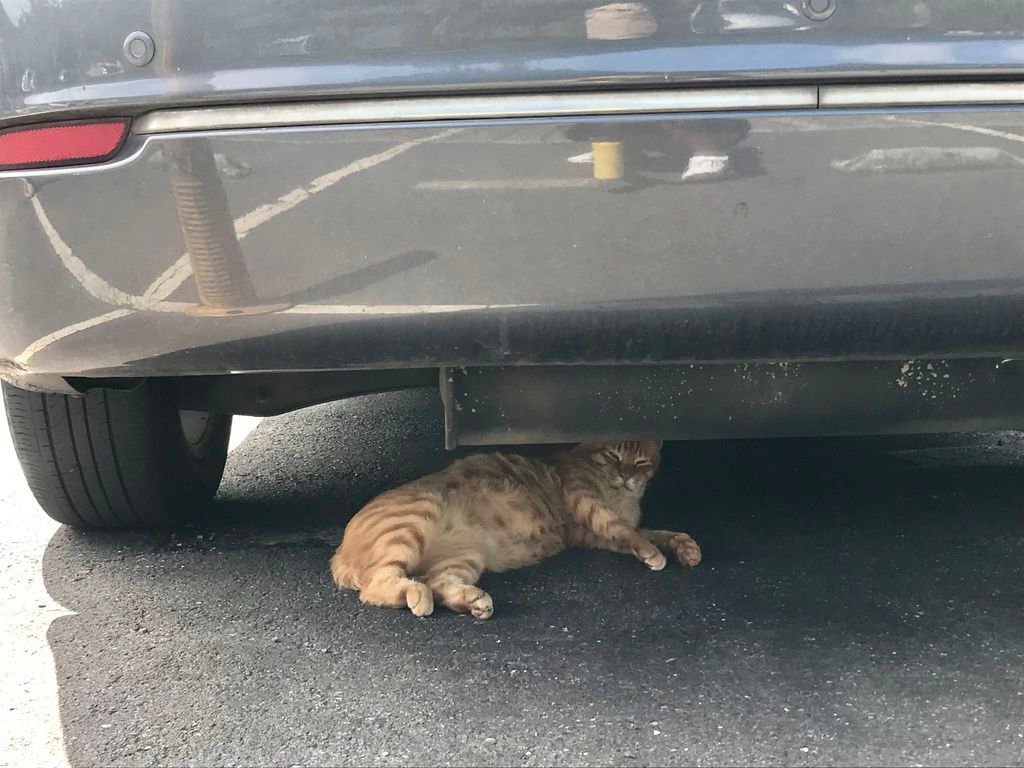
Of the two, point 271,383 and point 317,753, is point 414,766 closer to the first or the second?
point 317,753

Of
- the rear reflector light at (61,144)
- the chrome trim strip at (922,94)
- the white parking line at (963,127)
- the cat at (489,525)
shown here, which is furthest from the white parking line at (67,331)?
the white parking line at (963,127)

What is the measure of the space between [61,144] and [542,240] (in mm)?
852

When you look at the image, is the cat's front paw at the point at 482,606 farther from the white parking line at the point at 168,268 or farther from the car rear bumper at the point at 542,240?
the white parking line at the point at 168,268

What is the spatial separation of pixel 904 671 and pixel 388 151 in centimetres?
144

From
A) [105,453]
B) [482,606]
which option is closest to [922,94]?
[482,606]

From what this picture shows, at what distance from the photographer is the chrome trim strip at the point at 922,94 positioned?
1706mm

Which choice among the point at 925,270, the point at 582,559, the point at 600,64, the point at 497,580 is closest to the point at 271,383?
the point at 497,580

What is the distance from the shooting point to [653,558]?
8.80ft

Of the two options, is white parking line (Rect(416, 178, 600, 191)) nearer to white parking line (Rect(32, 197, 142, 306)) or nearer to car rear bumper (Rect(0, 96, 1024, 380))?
car rear bumper (Rect(0, 96, 1024, 380))

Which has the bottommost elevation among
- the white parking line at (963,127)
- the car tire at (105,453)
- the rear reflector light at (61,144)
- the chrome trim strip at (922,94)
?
the car tire at (105,453)

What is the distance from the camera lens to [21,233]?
5.94 feet

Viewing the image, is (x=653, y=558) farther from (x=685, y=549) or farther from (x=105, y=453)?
(x=105, y=453)

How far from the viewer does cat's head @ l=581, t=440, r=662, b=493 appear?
317cm

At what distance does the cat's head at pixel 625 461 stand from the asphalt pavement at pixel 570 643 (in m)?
0.11
